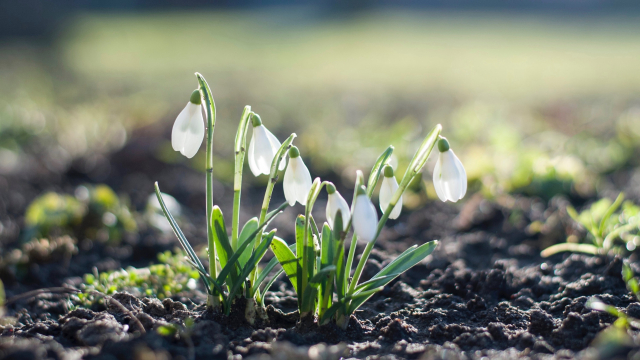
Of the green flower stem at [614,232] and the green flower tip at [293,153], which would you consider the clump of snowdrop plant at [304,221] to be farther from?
the green flower stem at [614,232]

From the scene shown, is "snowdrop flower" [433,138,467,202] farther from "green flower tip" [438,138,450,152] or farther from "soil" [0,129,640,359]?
"soil" [0,129,640,359]

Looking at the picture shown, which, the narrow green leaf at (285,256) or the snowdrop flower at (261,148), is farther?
the narrow green leaf at (285,256)

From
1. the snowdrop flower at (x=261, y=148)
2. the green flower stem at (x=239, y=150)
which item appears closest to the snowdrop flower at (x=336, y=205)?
the snowdrop flower at (x=261, y=148)

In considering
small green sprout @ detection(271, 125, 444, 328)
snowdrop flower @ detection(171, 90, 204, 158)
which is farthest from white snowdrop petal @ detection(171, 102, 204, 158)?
small green sprout @ detection(271, 125, 444, 328)

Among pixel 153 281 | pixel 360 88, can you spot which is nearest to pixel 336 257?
pixel 153 281

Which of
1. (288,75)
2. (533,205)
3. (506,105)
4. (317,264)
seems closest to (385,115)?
(506,105)

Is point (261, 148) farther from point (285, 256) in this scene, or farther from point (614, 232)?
point (614, 232)
